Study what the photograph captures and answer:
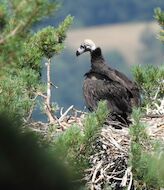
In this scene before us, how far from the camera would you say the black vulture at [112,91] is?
Result: 7.71m

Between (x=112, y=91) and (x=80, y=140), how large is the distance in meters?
3.48

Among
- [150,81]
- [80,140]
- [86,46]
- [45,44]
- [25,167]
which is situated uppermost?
[86,46]

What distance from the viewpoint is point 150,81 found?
898 cm

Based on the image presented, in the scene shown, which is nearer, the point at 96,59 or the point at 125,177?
the point at 125,177

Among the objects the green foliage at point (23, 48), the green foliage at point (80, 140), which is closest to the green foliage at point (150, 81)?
the green foliage at point (23, 48)

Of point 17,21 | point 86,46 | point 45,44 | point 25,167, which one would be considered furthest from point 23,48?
point 86,46

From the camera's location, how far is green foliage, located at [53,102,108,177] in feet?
14.0

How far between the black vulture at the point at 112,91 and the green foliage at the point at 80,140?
2739mm

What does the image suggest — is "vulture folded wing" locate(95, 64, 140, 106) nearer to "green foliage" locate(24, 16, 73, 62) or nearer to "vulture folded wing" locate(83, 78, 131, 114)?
"vulture folded wing" locate(83, 78, 131, 114)

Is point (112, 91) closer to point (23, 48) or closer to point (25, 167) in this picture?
point (23, 48)

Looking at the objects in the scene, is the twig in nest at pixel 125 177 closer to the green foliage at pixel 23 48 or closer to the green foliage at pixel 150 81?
the green foliage at pixel 23 48

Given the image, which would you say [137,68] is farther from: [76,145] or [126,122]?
[76,145]

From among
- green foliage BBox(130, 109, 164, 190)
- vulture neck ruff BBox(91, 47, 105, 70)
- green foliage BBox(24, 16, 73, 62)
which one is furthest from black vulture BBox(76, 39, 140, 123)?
green foliage BBox(130, 109, 164, 190)

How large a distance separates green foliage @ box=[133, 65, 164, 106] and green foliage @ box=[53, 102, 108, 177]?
4216 millimetres
